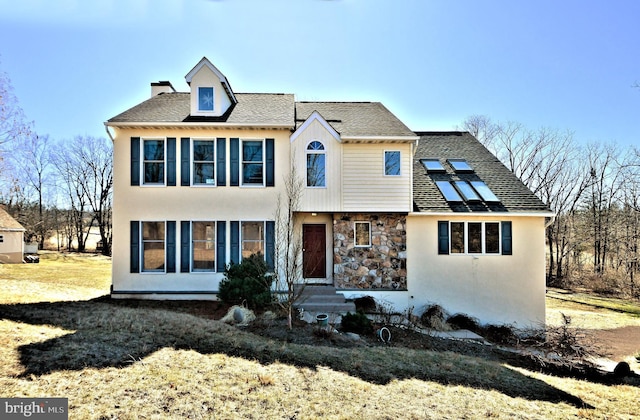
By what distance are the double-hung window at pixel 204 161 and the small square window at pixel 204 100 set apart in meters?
1.26

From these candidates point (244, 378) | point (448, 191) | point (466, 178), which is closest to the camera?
point (244, 378)

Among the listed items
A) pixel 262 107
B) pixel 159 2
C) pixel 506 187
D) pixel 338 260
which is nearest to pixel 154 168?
pixel 262 107

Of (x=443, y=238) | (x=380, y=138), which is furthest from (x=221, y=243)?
(x=443, y=238)

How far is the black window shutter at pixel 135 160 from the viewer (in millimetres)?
12766

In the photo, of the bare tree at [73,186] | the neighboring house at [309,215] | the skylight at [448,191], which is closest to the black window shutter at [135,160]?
the neighboring house at [309,215]

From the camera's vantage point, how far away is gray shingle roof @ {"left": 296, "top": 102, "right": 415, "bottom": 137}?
13.1 metres

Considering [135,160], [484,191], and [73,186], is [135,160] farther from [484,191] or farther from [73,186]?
[73,186]

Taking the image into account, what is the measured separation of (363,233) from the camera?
1348cm

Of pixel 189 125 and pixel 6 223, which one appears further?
pixel 6 223

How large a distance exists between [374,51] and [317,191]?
16.2ft

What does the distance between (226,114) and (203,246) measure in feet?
16.2

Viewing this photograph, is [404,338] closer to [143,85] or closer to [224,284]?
[224,284]

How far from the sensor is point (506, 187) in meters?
14.9

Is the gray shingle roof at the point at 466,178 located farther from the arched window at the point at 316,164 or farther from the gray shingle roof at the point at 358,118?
the arched window at the point at 316,164
